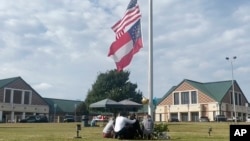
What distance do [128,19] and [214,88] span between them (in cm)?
7128

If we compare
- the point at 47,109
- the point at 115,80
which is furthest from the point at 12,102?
the point at 115,80

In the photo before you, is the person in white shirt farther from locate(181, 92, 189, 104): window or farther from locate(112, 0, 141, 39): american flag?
locate(181, 92, 189, 104): window

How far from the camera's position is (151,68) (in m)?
20.4

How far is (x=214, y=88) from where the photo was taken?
89.5 metres

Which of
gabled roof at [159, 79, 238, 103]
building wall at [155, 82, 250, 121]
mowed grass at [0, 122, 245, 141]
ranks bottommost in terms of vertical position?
mowed grass at [0, 122, 245, 141]

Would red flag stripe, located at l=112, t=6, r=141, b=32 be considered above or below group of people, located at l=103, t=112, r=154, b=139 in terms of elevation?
above

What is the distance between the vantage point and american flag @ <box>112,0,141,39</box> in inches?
819

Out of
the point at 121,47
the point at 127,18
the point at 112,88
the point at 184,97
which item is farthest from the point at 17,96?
the point at 121,47

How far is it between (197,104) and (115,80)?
60.9 ft

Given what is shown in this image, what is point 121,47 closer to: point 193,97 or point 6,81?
point 6,81

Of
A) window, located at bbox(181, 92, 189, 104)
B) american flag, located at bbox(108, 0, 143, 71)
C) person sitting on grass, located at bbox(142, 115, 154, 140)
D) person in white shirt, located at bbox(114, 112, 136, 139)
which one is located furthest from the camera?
window, located at bbox(181, 92, 189, 104)

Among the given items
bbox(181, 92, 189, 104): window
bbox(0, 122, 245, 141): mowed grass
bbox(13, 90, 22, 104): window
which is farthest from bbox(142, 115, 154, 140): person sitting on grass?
bbox(181, 92, 189, 104): window

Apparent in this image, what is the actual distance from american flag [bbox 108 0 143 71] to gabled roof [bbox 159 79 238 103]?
66138 millimetres

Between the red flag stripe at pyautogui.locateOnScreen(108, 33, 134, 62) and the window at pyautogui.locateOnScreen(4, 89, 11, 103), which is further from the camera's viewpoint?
the window at pyautogui.locateOnScreen(4, 89, 11, 103)
